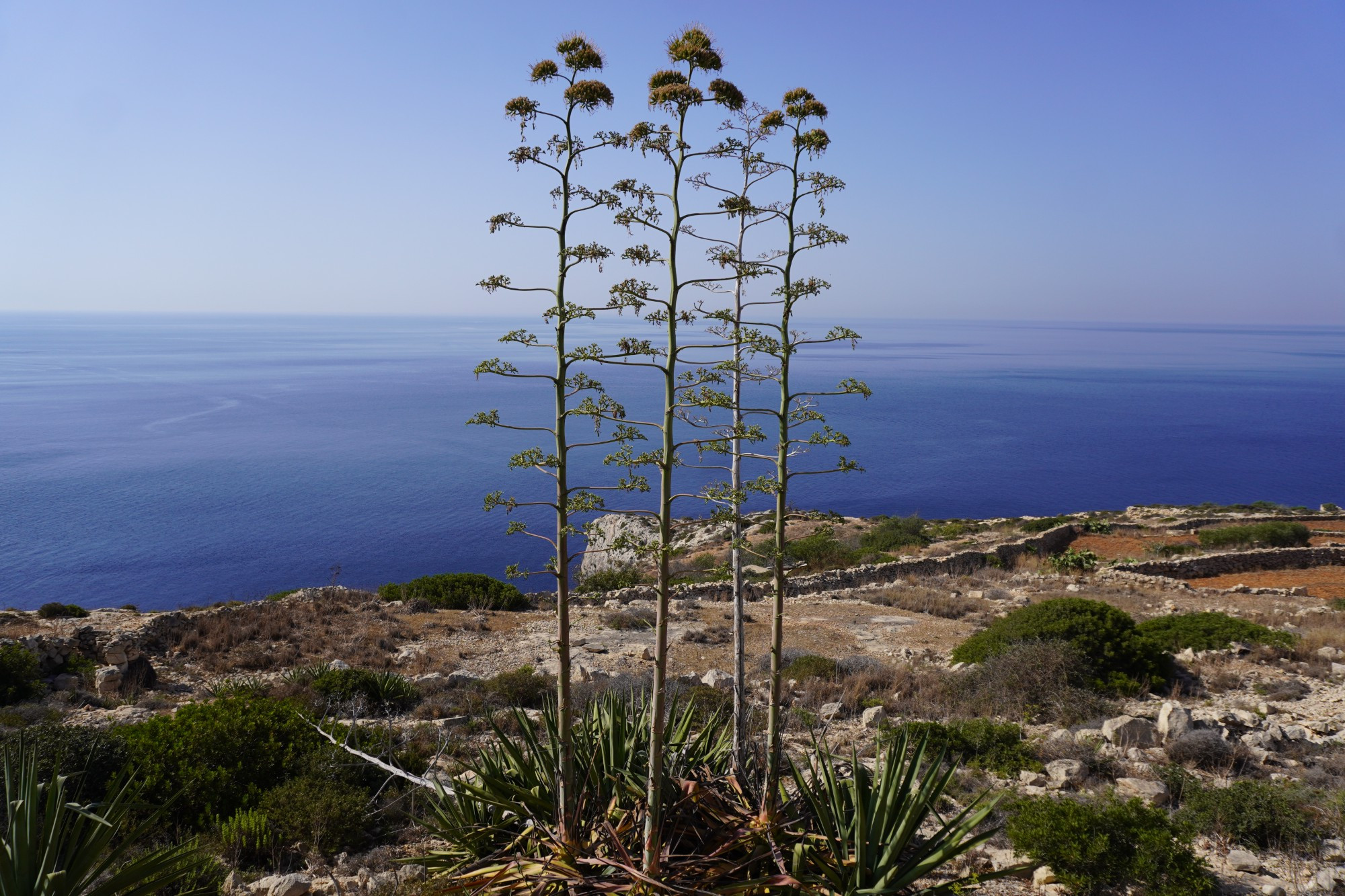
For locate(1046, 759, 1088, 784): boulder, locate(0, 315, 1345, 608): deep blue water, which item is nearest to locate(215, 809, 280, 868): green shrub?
locate(1046, 759, 1088, 784): boulder

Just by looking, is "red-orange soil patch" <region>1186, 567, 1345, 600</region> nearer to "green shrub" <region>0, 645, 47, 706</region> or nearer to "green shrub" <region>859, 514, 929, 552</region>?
"green shrub" <region>859, 514, 929, 552</region>

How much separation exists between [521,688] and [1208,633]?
11210 mm

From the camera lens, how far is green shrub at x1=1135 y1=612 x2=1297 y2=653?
1177cm

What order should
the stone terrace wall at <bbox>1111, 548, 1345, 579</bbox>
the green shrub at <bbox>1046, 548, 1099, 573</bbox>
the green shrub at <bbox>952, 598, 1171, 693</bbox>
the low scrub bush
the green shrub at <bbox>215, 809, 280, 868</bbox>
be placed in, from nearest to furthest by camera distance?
1. the green shrub at <bbox>215, 809, 280, 868</bbox>
2. the low scrub bush
3. the green shrub at <bbox>952, 598, 1171, 693</bbox>
4. the stone terrace wall at <bbox>1111, 548, 1345, 579</bbox>
5. the green shrub at <bbox>1046, 548, 1099, 573</bbox>

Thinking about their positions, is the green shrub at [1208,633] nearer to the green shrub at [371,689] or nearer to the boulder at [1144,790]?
the boulder at [1144,790]

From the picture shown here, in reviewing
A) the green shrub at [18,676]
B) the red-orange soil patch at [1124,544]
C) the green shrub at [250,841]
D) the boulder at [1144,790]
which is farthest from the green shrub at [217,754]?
the red-orange soil patch at [1124,544]

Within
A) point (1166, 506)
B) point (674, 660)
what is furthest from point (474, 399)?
point (674, 660)

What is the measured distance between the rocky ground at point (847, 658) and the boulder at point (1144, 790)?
0.02 m

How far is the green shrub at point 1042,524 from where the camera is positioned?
29.0m

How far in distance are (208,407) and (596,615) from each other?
90.4 meters

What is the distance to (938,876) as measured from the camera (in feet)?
15.8

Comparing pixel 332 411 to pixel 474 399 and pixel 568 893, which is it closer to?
pixel 474 399

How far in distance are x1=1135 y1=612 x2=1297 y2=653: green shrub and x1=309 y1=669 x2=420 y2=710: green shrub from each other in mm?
10956

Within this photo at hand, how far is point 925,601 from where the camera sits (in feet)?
59.6
